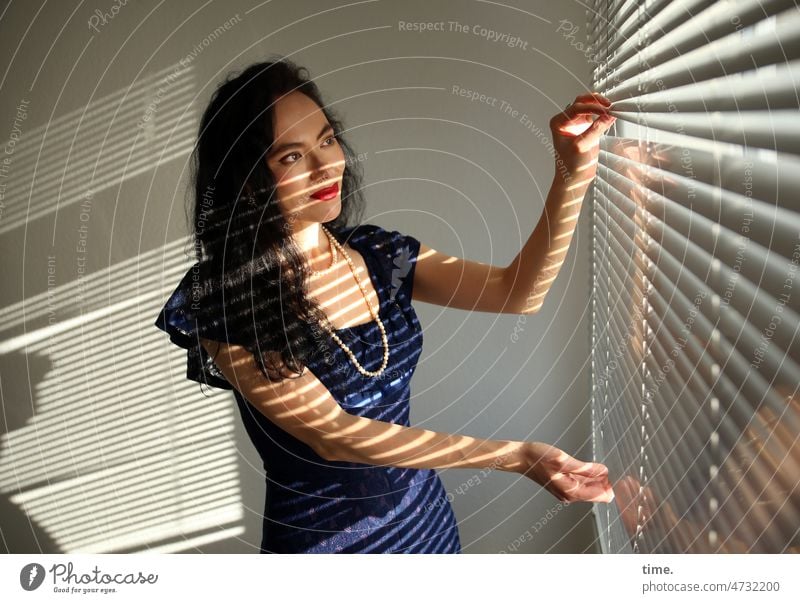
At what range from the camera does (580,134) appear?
77cm

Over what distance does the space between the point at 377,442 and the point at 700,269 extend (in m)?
0.30

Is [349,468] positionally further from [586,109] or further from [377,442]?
[586,109]

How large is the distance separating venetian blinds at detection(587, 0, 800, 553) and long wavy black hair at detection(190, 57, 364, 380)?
0.96ft

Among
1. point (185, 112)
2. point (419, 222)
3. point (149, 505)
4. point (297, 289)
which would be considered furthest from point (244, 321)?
point (149, 505)

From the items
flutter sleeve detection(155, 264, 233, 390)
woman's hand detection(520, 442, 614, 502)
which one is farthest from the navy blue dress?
woman's hand detection(520, 442, 614, 502)

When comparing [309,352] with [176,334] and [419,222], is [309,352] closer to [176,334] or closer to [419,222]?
[176,334]

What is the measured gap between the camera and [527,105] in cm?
95

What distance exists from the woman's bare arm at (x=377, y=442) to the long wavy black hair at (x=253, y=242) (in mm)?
20

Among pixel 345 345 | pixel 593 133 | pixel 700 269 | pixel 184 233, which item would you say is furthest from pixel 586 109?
pixel 184 233

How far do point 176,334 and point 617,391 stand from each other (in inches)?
18.3

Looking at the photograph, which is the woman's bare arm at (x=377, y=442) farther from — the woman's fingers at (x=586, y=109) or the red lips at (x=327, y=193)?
the woman's fingers at (x=586, y=109)

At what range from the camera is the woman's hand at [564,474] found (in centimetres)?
74

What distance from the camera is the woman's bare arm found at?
2.42 ft

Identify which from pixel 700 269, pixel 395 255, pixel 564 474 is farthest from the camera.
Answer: pixel 395 255
